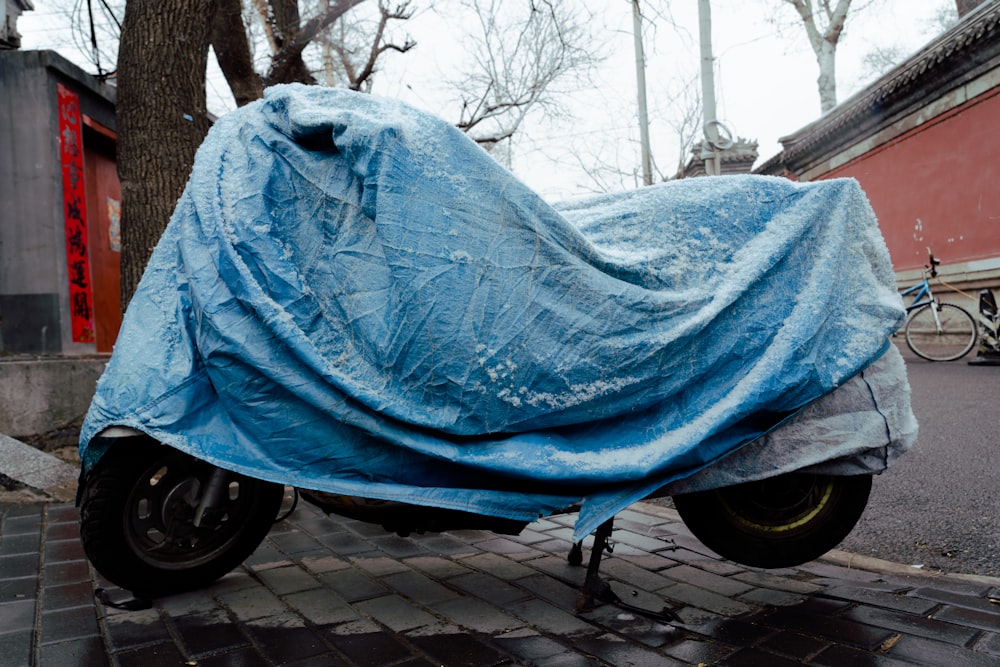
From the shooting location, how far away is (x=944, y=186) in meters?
12.3

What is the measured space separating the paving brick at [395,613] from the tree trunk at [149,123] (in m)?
3.19

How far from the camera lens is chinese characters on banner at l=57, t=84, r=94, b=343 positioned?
22.7 feet

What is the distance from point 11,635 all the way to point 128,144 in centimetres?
349

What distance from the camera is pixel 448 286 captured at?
227 centimetres

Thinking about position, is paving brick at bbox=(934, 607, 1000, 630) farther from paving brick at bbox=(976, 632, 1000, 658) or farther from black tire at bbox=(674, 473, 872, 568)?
black tire at bbox=(674, 473, 872, 568)

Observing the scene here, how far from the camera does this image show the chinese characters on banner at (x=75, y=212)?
6.91 meters

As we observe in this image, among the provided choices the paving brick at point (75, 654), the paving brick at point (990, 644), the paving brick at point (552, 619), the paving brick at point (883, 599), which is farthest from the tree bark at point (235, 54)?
the paving brick at point (990, 644)

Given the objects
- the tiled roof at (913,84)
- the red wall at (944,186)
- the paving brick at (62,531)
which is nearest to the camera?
the paving brick at (62,531)

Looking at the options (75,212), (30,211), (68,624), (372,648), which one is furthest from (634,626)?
(75,212)

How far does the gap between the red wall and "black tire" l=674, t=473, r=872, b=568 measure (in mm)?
10805

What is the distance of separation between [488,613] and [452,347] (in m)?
1.00

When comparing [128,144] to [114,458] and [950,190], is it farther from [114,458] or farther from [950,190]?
[950,190]

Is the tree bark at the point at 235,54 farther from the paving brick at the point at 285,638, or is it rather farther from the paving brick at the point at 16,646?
the paving brick at the point at 285,638

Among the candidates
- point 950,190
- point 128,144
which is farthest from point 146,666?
point 950,190
